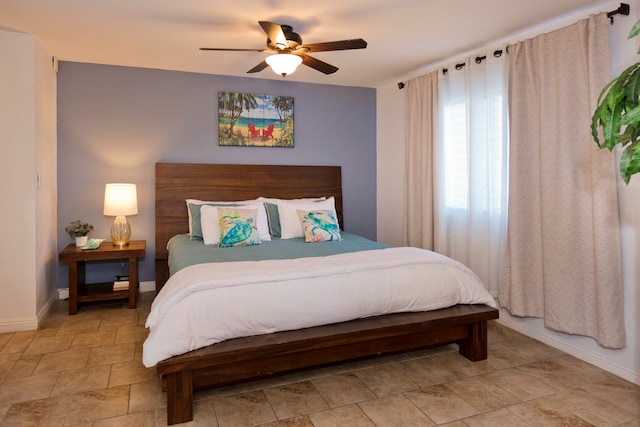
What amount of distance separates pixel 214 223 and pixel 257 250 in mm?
684

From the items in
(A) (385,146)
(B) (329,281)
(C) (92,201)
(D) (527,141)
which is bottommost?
(B) (329,281)

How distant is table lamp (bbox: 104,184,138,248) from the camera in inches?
153

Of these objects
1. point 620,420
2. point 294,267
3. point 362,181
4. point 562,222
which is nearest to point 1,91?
point 294,267

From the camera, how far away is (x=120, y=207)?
390 cm

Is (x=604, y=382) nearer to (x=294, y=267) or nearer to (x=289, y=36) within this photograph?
(x=294, y=267)

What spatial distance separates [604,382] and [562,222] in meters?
1.06

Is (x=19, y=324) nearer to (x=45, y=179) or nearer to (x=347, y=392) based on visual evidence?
(x=45, y=179)

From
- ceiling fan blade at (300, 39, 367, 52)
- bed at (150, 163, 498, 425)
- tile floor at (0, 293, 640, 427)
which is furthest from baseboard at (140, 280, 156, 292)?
ceiling fan blade at (300, 39, 367, 52)

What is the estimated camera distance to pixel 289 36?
2.91 meters

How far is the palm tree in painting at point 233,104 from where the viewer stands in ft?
14.9

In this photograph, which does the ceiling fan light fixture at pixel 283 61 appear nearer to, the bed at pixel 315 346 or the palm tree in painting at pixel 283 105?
the bed at pixel 315 346

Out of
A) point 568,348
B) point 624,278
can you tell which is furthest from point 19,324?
point 624,278

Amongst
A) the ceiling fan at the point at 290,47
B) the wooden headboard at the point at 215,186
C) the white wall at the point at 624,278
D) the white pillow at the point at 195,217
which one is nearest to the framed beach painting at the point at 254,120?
the wooden headboard at the point at 215,186

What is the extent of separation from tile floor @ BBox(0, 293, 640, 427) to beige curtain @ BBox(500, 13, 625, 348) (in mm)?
387
